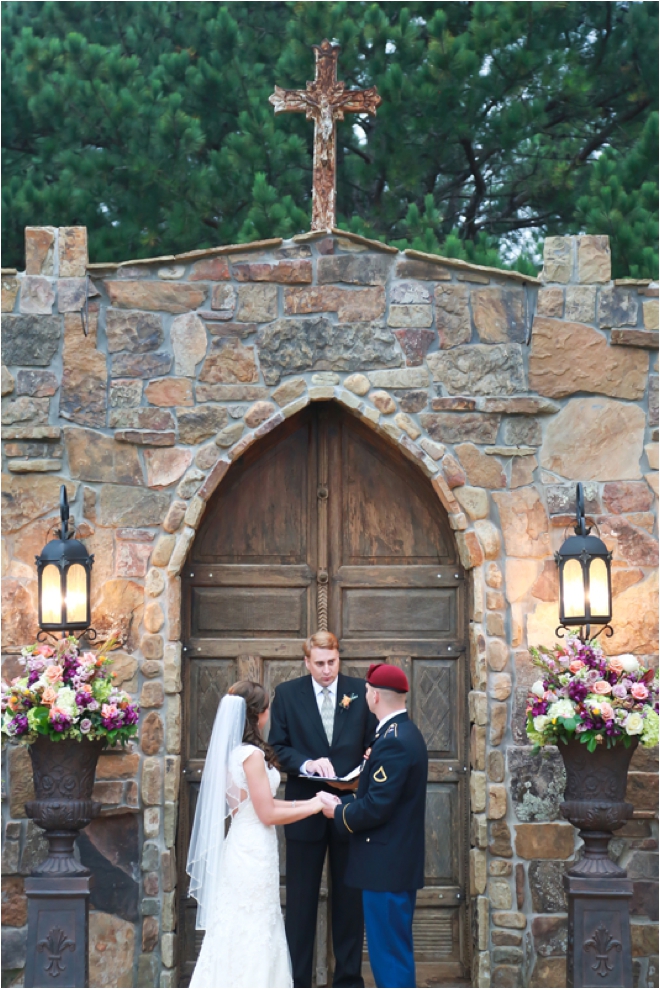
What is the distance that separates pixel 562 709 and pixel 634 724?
1.01ft

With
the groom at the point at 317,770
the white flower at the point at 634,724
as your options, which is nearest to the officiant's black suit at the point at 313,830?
the groom at the point at 317,770

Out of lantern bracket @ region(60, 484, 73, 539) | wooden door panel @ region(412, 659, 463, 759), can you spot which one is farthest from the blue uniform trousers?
lantern bracket @ region(60, 484, 73, 539)

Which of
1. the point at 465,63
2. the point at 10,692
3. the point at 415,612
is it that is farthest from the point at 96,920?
the point at 465,63

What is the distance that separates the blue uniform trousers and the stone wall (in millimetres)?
1153

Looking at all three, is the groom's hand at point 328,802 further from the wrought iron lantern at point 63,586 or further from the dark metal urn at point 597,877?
the wrought iron lantern at point 63,586

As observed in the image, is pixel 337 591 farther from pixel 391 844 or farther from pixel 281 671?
pixel 391 844

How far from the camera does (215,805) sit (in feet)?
15.7

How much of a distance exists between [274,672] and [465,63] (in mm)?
5074

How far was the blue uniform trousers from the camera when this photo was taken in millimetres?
4480

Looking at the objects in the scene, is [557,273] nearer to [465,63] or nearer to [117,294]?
[117,294]

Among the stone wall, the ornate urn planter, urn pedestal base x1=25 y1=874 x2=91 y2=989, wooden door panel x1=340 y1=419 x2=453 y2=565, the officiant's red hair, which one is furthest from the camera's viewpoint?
wooden door panel x1=340 y1=419 x2=453 y2=565

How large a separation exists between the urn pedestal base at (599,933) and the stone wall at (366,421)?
0.59 metres

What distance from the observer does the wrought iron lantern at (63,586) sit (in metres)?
5.30

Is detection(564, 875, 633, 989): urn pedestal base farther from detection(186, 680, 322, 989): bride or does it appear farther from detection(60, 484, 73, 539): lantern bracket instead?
detection(60, 484, 73, 539): lantern bracket
